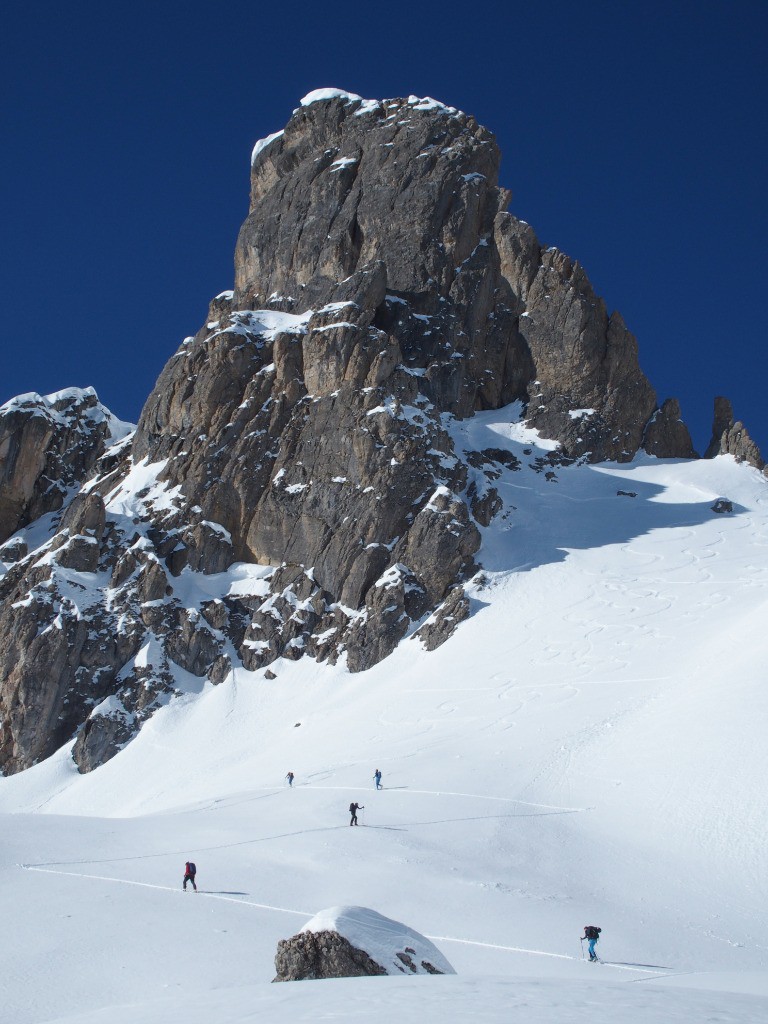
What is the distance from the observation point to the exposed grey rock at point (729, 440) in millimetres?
74875

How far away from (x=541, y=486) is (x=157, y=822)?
4696 cm

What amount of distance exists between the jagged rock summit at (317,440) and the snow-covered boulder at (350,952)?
4304cm

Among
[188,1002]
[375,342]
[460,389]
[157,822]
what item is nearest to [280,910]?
[188,1002]

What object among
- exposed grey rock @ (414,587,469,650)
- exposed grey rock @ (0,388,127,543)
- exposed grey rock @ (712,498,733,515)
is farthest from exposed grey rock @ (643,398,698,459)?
exposed grey rock @ (0,388,127,543)

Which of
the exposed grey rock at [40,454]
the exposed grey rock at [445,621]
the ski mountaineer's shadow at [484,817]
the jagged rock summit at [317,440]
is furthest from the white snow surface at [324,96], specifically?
the ski mountaineer's shadow at [484,817]

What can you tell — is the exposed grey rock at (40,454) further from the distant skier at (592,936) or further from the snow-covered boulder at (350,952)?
→ the snow-covered boulder at (350,952)

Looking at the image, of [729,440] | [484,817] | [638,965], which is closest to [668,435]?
[729,440]

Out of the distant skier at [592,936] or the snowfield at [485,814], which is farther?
the distant skier at [592,936]

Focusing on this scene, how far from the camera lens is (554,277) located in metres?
81.2

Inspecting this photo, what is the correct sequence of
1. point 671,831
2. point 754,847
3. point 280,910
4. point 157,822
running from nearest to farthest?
1. point 280,910
2. point 754,847
3. point 671,831
4. point 157,822

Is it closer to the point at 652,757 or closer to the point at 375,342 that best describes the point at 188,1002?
the point at 652,757

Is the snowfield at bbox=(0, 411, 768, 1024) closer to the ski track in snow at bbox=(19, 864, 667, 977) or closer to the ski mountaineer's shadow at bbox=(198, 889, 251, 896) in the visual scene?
the ski track in snow at bbox=(19, 864, 667, 977)

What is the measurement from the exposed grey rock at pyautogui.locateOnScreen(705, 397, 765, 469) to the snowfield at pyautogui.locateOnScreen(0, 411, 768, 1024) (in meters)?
7.87

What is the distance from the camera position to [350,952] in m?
10.9
